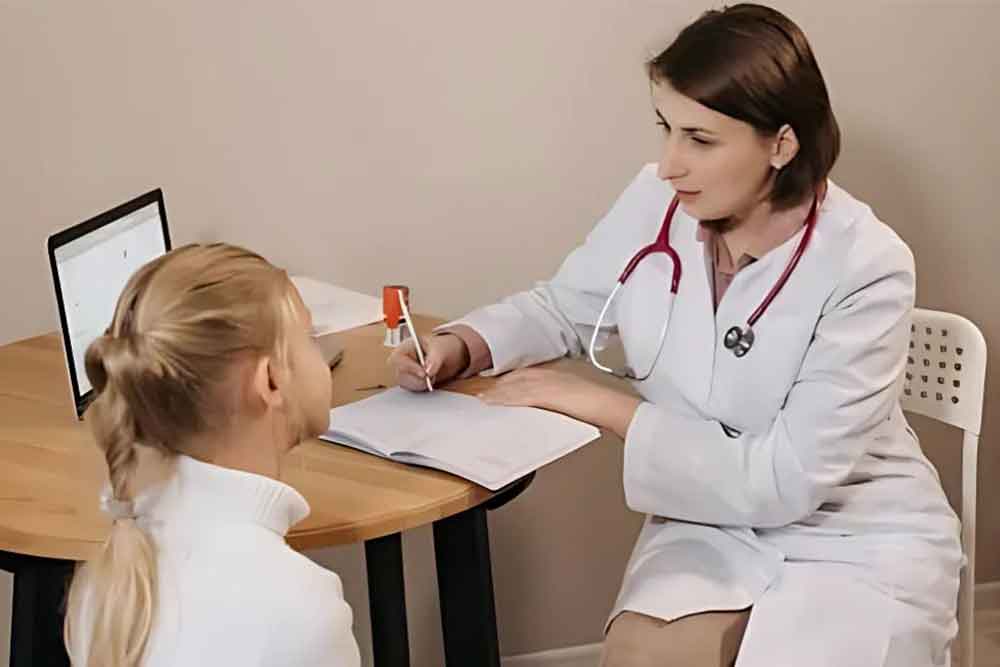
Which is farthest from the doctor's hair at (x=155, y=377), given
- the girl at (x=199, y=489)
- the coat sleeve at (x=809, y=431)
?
the coat sleeve at (x=809, y=431)

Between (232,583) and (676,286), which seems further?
(676,286)

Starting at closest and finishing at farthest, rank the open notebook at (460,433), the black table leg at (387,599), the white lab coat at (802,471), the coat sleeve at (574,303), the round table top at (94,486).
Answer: the round table top at (94,486) < the open notebook at (460,433) < the white lab coat at (802,471) < the coat sleeve at (574,303) < the black table leg at (387,599)

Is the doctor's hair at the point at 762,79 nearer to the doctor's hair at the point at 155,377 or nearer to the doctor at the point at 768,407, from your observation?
the doctor at the point at 768,407

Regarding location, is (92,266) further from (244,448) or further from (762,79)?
(762,79)

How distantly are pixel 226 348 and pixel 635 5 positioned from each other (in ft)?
4.30

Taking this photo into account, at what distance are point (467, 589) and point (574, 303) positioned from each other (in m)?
0.44

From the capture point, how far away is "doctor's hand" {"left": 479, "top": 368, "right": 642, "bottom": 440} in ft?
5.86

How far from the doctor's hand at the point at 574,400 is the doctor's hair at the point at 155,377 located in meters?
0.54

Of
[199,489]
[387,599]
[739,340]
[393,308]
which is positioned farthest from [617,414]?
[199,489]

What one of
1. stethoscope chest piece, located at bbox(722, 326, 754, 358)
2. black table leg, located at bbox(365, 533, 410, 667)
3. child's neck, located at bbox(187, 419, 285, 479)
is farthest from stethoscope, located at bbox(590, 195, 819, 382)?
child's neck, located at bbox(187, 419, 285, 479)

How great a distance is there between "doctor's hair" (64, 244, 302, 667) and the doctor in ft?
1.88

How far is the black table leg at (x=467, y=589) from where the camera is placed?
1.81 m

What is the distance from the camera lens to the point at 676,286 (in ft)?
6.23

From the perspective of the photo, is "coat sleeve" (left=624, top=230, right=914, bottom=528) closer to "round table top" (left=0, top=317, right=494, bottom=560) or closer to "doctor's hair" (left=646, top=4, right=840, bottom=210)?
"doctor's hair" (left=646, top=4, right=840, bottom=210)
